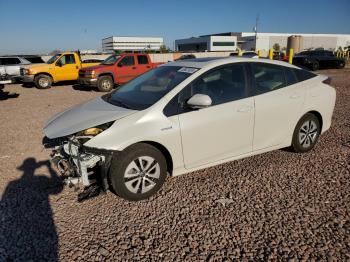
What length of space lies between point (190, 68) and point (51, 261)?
9.08ft

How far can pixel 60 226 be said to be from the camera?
3129 mm

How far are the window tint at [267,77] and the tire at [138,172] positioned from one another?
175 centimetres

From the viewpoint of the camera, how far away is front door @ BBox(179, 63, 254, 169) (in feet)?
11.9

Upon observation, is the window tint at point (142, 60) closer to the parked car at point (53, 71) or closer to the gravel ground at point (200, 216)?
the parked car at point (53, 71)

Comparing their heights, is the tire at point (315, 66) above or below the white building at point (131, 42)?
below

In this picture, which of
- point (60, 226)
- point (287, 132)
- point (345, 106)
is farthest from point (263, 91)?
point (345, 106)

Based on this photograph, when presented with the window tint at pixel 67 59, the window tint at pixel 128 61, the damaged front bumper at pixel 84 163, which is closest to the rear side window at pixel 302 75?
the damaged front bumper at pixel 84 163

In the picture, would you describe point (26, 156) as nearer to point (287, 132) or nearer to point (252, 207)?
point (252, 207)

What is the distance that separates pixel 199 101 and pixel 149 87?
0.97m

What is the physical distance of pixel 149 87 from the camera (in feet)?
13.7

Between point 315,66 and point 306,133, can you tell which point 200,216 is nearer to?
point 306,133

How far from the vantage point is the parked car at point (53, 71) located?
15.3 m

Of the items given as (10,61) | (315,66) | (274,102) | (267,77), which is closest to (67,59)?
A: (10,61)

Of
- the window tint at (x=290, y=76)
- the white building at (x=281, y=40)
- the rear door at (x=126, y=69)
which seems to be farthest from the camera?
the white building at (x=281, y=40)
